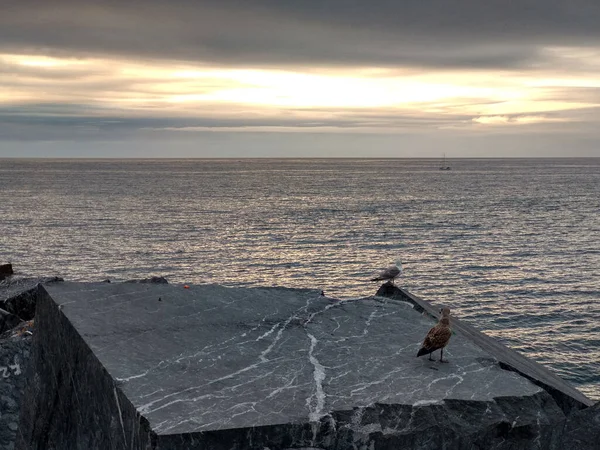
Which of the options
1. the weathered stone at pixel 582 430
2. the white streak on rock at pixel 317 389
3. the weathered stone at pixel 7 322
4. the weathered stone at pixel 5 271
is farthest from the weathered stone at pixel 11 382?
the weathered stone at pixel 5 271

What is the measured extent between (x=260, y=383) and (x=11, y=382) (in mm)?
5434

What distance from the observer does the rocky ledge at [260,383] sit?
6738 mm

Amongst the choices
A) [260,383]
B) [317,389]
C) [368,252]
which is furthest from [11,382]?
[368,252]

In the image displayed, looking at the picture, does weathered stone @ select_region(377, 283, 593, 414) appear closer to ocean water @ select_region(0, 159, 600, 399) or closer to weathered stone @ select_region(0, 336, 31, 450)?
weathered stone @ select_region(0, 336, 31, 450)

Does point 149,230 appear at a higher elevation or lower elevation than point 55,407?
lower

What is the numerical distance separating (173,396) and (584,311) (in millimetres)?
28007

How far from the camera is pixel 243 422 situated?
6.46 m

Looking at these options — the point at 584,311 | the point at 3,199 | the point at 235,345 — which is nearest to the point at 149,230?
the point at 584,311

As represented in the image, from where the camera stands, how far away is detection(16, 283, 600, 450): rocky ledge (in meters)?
6.74

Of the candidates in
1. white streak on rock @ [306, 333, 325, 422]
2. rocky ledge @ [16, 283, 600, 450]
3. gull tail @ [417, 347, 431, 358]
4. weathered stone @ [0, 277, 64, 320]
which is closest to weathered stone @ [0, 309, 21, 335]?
weathered stone @ [0, 277, 64, 320]

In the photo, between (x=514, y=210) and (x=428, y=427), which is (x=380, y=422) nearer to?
(x=428, y=427)

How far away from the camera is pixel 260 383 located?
7.46 metres

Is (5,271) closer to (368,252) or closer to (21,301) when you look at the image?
(21,301)

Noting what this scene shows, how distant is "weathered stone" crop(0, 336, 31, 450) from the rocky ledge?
31 cm
